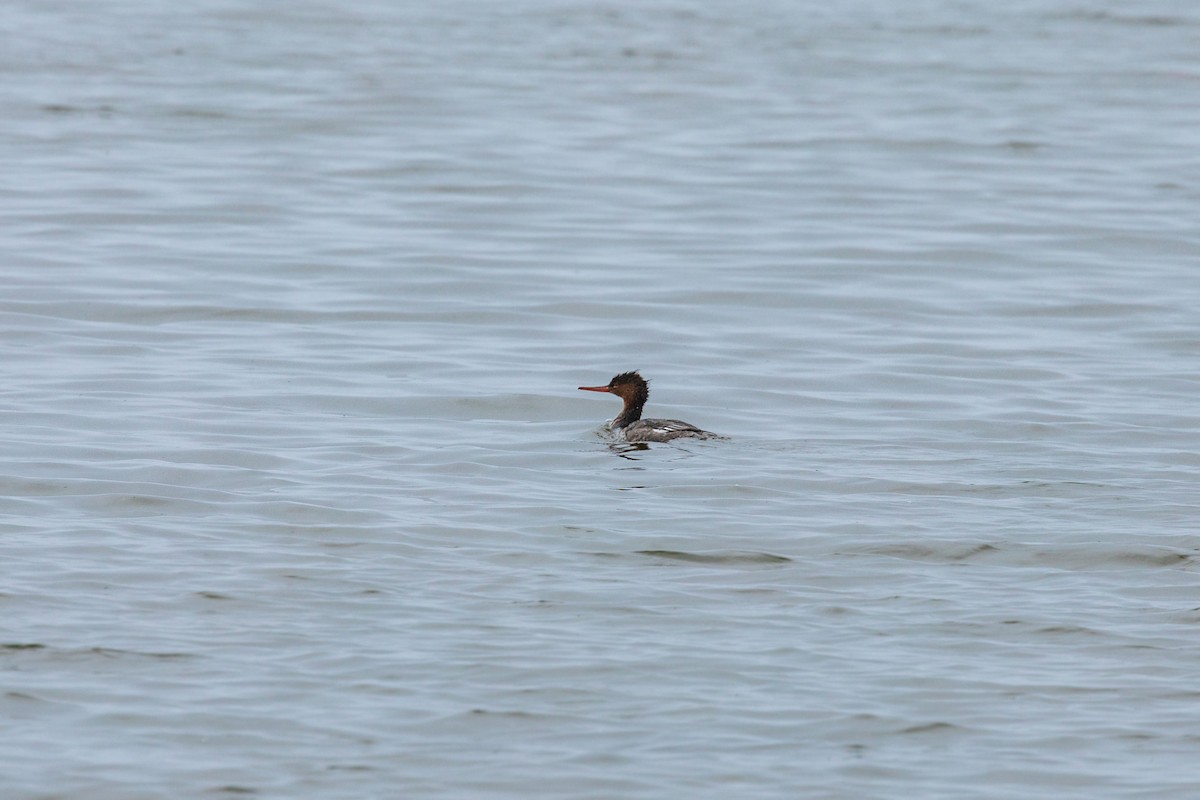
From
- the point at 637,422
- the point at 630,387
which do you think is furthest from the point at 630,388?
the point at 637,422

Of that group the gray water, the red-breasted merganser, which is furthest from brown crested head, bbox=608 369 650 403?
the gray water

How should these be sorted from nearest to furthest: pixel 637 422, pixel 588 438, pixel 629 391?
pixel 637 422
pixel 588 438
pixel 629 391

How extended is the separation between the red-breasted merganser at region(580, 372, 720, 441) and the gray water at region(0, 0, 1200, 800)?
205 mm

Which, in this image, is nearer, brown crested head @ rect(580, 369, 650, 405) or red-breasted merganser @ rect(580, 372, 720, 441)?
red-breasted merganser @ rect(580, 372, 720, 441)

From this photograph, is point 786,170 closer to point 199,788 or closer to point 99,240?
point 99,240

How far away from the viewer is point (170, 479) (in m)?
10.8

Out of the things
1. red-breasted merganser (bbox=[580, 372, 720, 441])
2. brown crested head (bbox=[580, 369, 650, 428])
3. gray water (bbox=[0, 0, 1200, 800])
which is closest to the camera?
gray water (bbox=[0, 0, 1200, 800])

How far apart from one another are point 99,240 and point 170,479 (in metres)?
8.42

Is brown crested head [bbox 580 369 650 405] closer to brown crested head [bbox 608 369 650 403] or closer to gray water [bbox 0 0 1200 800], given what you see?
brown crested head [bbox 608 369 650 403]

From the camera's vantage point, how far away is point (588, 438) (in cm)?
1266

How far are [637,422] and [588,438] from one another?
38 centimetres

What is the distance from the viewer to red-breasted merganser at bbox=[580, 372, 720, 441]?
12.2m

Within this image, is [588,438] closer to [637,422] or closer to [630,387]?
[637,422]

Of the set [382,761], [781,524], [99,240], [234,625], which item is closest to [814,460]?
[781,524]
